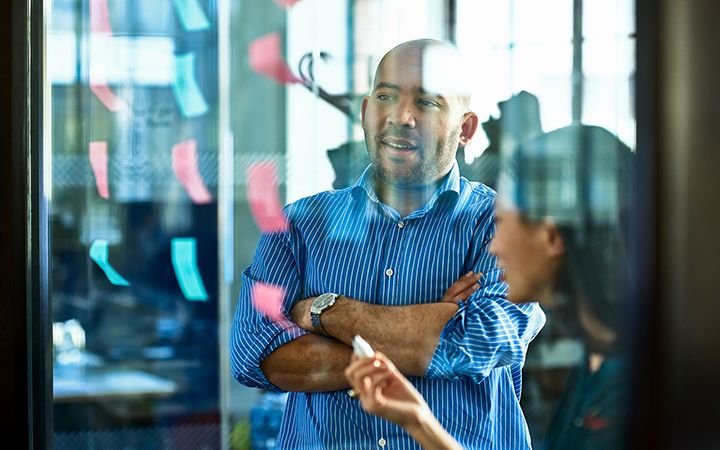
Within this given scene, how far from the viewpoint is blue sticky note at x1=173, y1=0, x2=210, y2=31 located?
1930 millimetres

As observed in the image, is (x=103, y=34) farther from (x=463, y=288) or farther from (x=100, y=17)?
(x=463, y=288)

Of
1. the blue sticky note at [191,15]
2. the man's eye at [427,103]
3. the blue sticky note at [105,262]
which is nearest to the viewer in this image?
the man's eye at [427,103]

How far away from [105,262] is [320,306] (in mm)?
555

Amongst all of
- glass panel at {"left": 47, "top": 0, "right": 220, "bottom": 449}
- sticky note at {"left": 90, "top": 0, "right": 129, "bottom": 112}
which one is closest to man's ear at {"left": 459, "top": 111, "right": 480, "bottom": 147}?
glass panel at {"left": 47, "top": 0, "right": 220, "bottom": 449}

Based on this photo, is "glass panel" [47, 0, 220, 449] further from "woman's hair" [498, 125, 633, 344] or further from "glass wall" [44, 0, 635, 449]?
"woman's hair" [498, 125, 633, 344]

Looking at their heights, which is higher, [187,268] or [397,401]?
[187,268]

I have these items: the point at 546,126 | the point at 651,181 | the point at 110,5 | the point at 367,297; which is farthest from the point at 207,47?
the point at 651,181

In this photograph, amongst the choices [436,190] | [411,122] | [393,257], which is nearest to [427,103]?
[411,122]

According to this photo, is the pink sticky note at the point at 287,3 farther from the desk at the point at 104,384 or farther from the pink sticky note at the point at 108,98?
the desk at the point at 104,384

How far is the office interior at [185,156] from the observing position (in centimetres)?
159

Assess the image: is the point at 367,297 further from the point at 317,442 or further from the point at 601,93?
the point at 601,93

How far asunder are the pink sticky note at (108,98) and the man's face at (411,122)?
578 millimetres

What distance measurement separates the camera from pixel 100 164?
2033 millimetres

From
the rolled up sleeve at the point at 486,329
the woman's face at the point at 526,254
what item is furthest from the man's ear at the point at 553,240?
the rolled up sleeve at the point at 486,329
